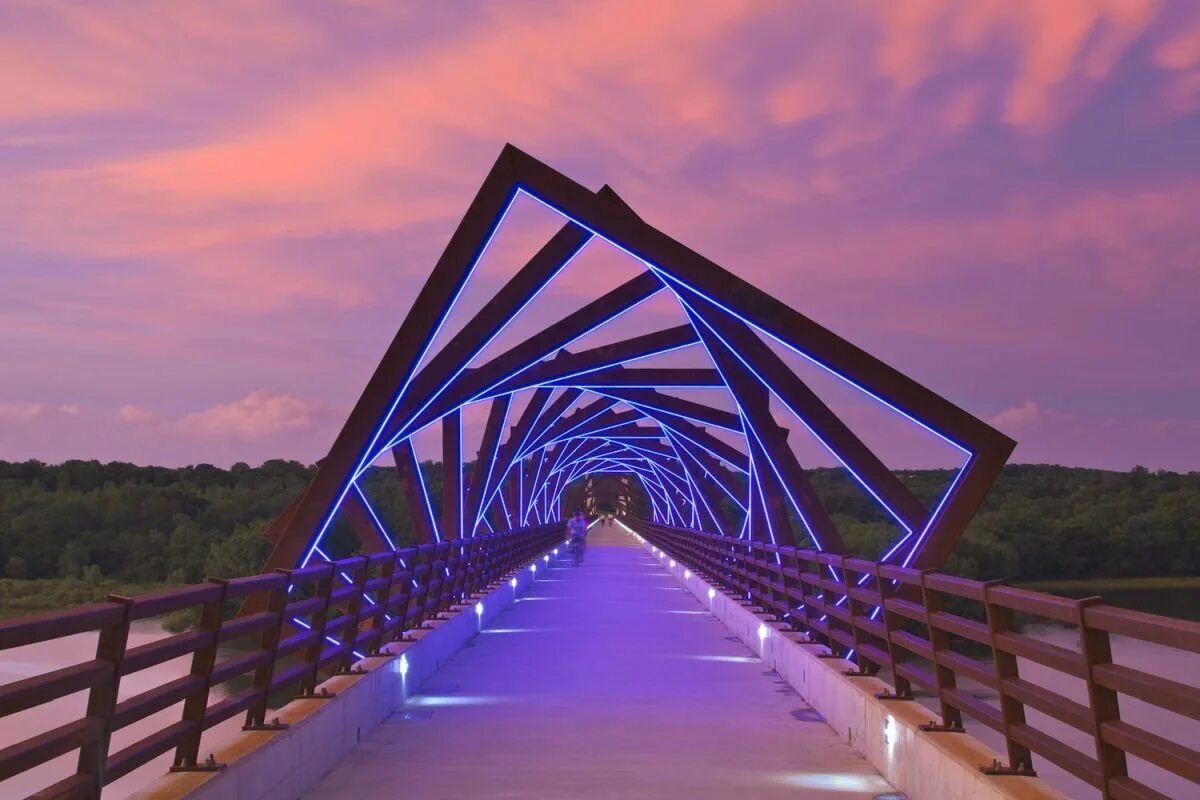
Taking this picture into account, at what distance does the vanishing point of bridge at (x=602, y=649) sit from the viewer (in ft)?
18.1

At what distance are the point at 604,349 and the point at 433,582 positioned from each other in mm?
7253

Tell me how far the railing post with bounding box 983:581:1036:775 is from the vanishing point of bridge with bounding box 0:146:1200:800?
2 centimetres

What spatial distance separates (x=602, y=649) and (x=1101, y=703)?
37.5 feet

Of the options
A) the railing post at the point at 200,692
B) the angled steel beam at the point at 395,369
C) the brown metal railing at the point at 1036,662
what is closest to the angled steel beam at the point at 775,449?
the angled steel beam at the point at 395,369

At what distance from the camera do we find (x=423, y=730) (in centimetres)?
1016

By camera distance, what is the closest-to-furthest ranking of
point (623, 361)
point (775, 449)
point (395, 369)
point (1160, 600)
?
point (395, 369) < point (775, 449) < point (623, 361) < point (1160, 600)

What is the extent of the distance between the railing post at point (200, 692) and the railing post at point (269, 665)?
0.90 m

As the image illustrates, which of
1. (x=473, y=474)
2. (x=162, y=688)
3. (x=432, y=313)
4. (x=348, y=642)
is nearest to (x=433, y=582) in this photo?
(x=432, y=313)

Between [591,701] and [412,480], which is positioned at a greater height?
[412,480]

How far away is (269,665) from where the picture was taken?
768 cm

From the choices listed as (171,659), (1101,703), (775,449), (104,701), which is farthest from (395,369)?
(1101,703)

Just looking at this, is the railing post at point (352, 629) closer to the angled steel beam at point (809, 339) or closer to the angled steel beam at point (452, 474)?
the angled steel beam at point (809, 339)

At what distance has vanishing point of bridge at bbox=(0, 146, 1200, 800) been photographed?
18.1ft

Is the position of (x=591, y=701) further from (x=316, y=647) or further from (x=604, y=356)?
(x=604, y=356)
